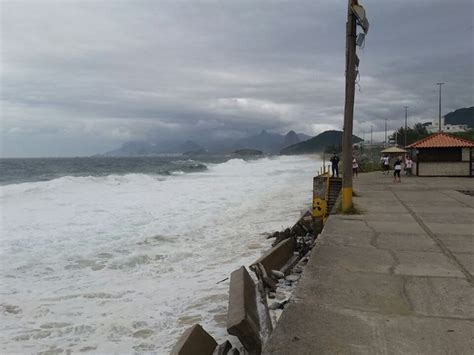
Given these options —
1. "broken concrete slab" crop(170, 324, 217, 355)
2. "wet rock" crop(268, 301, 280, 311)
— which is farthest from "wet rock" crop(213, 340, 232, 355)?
"wet rock" crop(268, 301, 280, 311)

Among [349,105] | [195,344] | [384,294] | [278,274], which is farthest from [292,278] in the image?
[349,105]

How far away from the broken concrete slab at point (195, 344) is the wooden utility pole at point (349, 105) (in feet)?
23.7

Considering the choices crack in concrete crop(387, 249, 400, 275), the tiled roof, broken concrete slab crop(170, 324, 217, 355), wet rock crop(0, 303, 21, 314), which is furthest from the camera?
the tiled roof

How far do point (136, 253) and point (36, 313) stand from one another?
3.71 metres

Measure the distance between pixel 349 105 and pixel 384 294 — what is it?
7.44 meters

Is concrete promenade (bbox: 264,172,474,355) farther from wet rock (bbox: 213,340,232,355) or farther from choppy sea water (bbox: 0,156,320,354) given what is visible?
choppy sea water (bbox: 0,156,320,354)

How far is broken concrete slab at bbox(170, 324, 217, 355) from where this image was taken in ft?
14.1

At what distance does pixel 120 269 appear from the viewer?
344 inches

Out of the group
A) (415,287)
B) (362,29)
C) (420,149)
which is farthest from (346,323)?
(420,149)

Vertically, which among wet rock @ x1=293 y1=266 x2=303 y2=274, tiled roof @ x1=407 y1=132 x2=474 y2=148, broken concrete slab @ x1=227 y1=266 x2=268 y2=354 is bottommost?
wet rock @ x1=293 y1=266 x2=303 y2=274

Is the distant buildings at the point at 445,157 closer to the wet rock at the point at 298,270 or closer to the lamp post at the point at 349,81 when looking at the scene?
the lamp post at the point at 349,81

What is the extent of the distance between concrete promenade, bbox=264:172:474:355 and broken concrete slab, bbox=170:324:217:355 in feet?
2.98

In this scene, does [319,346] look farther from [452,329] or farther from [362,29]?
[362,29]

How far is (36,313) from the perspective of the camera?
20.9 feet
